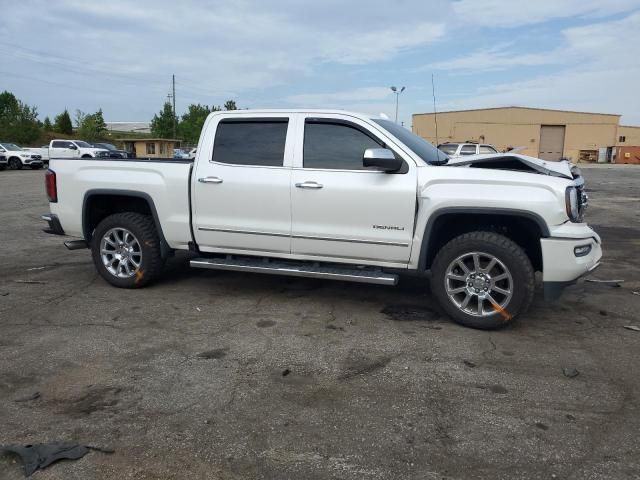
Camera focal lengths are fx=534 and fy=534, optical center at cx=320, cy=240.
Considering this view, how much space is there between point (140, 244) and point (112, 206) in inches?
31.9

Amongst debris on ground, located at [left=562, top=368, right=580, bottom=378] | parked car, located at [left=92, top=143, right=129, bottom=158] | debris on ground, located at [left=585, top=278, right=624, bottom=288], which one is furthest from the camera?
parked car, located at [left=92, top=143, right=129, bottom=158]

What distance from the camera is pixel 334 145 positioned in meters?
5.13

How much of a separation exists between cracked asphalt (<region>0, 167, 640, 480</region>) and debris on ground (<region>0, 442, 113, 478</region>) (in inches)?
2.1

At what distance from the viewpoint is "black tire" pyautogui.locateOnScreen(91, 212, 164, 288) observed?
5.76 meters

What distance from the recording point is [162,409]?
130 inches

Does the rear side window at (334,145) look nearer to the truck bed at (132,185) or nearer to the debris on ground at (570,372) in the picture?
the truck bed at (132,185)

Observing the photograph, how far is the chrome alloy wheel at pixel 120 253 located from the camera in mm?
5887

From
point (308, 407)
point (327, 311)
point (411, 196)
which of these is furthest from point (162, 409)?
point (411, 196)

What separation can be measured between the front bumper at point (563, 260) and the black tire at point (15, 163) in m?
35.6

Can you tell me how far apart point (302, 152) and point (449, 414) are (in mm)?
2888

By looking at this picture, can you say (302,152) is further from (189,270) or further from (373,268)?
(189,270)

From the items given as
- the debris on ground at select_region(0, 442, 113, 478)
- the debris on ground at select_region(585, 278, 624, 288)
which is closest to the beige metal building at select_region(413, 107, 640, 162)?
the debris on ground at select_region(585, 278, 624, 288)

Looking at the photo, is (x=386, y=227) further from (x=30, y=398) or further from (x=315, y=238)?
(x=30, y=398)

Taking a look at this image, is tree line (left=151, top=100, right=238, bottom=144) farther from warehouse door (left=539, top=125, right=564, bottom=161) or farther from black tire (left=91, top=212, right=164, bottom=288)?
black tire (left=91, top=212, right=164, bottom=288)
